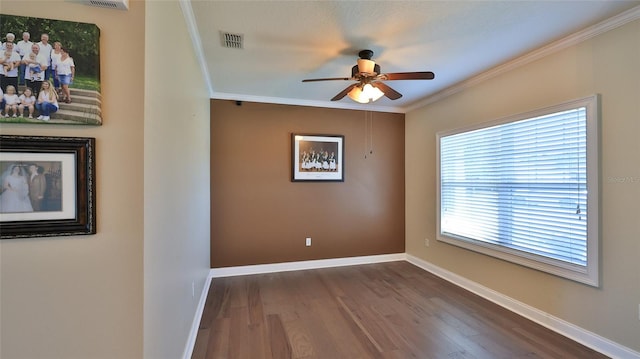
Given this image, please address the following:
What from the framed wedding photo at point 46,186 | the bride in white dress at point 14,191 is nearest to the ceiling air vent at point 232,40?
the framed wedding photo at point 46,186

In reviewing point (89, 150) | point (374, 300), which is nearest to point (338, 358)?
point (374, 300)

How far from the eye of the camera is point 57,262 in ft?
3.28

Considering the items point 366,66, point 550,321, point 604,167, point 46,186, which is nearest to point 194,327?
point 46,186

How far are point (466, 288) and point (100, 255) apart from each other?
3.67m

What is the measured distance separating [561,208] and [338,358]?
2318 mm

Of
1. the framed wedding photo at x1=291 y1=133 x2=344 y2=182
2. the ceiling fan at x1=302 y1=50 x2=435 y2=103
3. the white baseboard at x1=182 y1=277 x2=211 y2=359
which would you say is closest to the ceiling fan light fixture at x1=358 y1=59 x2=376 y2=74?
the ceiling fan at x1=302 y1=50 x2=435 y2=103

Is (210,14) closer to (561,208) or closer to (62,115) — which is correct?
(62,115)

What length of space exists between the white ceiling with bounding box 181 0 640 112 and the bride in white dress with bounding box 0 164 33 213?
4.68ft

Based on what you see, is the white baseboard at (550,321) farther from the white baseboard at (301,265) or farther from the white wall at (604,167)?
the white baseboard at (301,265)

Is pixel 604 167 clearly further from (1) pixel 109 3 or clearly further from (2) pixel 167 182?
(1) pixel 109 3

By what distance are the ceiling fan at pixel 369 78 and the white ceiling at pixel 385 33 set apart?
0.54 ft

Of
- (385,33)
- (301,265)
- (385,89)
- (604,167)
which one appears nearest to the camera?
(604,167)

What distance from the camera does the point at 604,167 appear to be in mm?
2088

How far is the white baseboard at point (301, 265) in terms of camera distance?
374 centimetres
